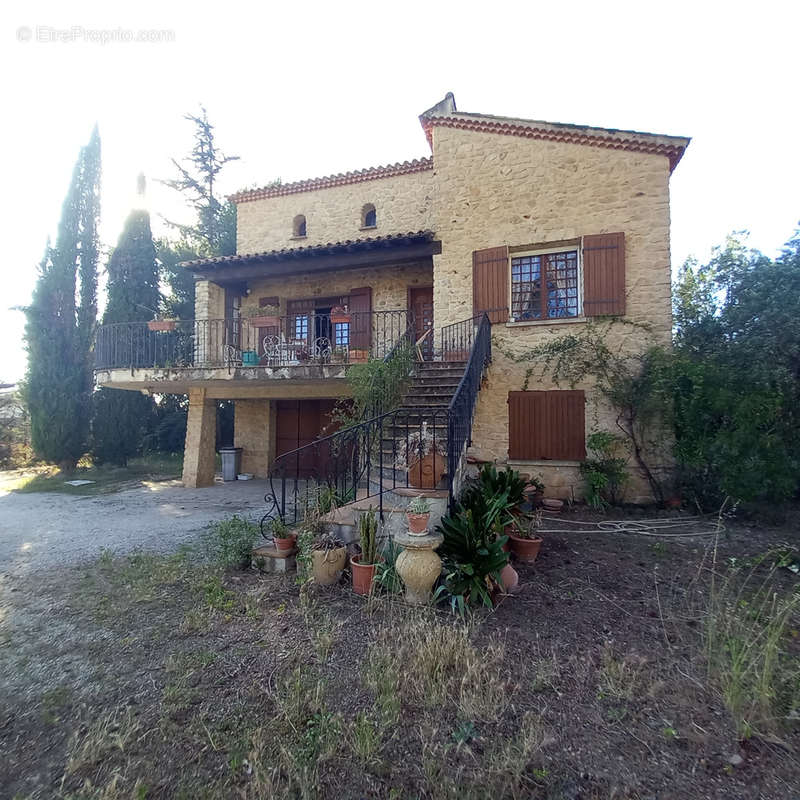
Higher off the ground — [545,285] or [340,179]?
[340,179]

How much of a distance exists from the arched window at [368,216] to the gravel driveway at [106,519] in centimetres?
715

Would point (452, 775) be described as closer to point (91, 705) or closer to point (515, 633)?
point (515, 633)

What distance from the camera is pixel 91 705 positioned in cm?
254

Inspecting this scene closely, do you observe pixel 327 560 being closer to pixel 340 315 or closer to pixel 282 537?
pixel 282 537

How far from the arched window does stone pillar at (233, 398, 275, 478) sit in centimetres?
542

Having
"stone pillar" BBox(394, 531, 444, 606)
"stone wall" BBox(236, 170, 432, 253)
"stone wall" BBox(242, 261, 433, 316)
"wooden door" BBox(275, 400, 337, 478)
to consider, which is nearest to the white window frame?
"stone wall" BBox(242, 261, 433, 316)

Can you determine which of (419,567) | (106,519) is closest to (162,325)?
(106,519)

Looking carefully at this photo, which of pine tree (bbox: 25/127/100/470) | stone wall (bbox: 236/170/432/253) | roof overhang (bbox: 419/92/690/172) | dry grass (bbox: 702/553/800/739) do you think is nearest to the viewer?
dry grass (bbox: 702/553/800/739)

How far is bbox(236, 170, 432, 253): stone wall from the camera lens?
10773 millimetres

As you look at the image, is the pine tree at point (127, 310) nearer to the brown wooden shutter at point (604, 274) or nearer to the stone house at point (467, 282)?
the stone house at point (467, 282)

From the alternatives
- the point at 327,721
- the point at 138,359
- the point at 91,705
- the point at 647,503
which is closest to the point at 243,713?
the point at 327,721

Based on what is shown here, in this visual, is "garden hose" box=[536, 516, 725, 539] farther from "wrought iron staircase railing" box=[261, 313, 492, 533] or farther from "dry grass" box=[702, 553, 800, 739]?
"dry grass" box=[702, 553, 800, 739]

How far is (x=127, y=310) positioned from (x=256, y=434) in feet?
22.9

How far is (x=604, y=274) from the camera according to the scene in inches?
305
